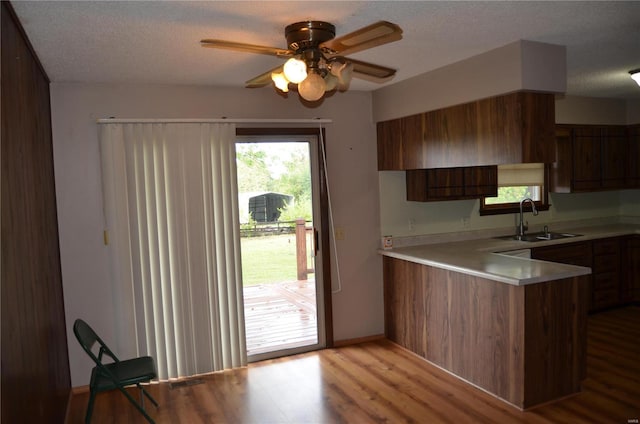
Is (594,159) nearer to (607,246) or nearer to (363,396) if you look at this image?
(607,246)

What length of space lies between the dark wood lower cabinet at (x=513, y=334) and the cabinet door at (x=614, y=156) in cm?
274

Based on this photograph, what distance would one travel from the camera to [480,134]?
342 centimetres

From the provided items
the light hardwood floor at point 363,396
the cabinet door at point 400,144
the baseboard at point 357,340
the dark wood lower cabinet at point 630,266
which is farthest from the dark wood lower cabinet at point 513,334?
the dark wood lower cabinet at point 630,266

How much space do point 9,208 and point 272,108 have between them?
2.54 meters

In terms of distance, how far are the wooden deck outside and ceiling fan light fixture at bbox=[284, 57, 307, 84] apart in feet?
8.75

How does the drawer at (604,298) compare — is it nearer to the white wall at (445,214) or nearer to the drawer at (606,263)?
the drawer at (606,263)

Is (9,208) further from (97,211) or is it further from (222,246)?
(222,246)

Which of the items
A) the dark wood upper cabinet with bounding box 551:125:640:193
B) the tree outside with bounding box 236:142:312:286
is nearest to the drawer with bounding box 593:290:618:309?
the dark wood upper cabinet with bounding box 551:125:640:193

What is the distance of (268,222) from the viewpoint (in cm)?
430

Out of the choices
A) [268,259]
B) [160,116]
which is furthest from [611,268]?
[160,116]

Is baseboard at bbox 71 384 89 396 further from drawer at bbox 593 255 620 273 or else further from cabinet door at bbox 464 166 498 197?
drawer at bbox 593 255 620 273

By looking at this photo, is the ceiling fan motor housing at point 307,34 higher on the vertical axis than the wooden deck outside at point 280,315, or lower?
higher

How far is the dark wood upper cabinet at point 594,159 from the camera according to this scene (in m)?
5.25

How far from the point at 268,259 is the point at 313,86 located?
8.23ft
